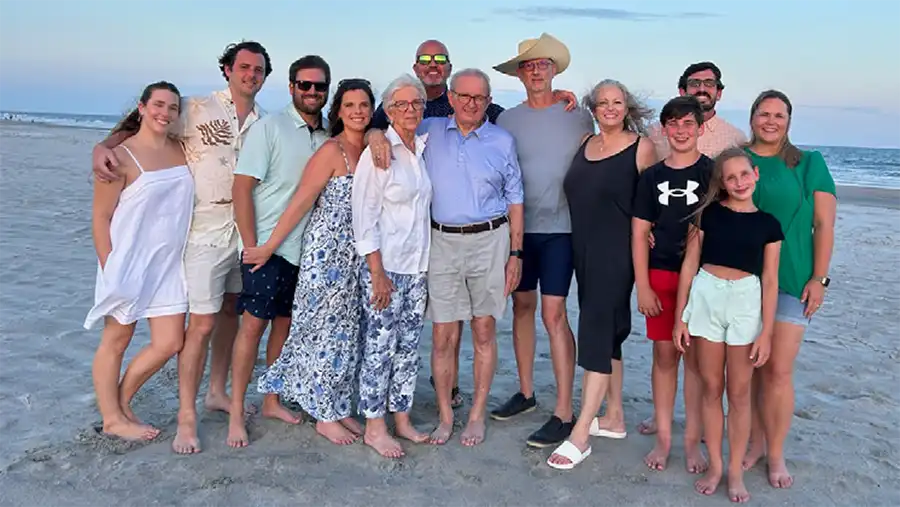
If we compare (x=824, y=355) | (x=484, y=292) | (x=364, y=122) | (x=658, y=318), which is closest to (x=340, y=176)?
(x=364, y=122)

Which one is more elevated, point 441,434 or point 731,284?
point 731,284

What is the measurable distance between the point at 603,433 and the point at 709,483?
878 millimetres

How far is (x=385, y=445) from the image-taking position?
435 cm

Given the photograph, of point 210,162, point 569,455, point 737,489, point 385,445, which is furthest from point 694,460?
point 210,162

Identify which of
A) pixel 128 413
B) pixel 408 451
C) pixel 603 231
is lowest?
pixel 408 451

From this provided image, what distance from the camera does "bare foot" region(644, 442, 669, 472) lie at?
421 cm

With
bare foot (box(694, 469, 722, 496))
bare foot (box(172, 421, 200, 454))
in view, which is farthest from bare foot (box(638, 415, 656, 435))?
bare foot (box(172, 421, 200, 454))

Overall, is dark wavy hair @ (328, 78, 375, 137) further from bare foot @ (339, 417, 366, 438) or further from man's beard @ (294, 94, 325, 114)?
bare foot @ (339, 417, 366, 438)

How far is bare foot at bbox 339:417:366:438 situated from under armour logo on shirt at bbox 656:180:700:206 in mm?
2368

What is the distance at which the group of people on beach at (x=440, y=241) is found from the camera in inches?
152

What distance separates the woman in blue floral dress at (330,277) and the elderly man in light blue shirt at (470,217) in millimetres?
503

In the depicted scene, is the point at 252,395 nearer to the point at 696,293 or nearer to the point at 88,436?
the point at 88,436

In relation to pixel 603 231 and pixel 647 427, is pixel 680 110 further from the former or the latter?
pixel 647 427

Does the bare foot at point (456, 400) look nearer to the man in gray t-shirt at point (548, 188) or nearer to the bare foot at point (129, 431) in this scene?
the man in gray t-shirt at point (548, 188)
